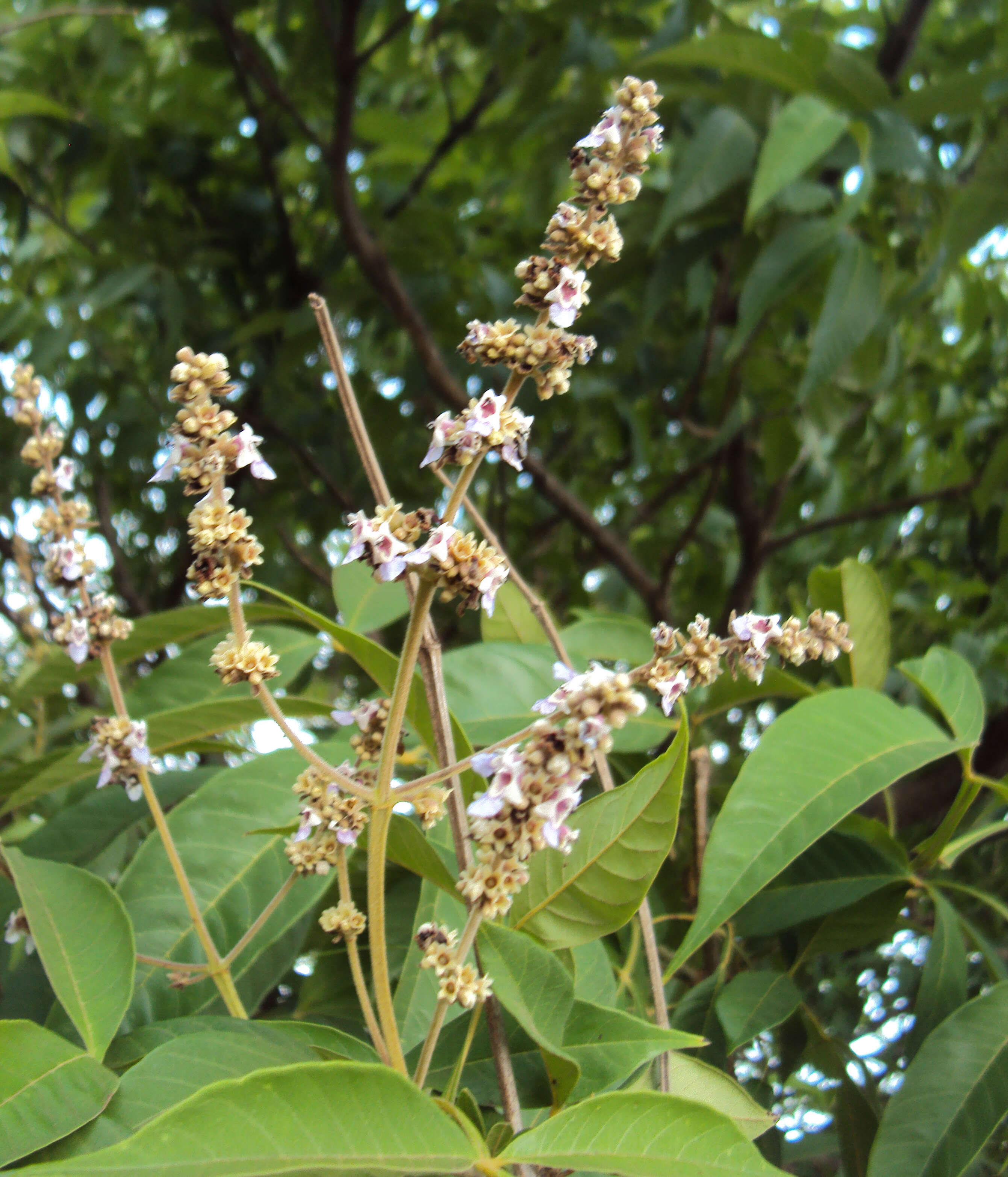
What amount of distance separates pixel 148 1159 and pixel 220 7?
1431mm

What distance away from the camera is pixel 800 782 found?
0.46m

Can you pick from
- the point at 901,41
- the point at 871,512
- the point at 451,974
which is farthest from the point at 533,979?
the point at 901,41

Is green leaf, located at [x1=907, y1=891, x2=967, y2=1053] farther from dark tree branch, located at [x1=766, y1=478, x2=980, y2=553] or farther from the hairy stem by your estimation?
dark tree branch, located at [x1=766, y1=478, x2=980, y2=553]

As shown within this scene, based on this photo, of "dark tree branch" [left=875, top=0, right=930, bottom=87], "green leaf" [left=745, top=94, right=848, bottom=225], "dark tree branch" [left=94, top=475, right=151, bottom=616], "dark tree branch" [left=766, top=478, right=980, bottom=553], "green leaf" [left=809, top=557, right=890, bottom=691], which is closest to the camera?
"green leaf" [left=809, top=557, right=890, bottom=691]

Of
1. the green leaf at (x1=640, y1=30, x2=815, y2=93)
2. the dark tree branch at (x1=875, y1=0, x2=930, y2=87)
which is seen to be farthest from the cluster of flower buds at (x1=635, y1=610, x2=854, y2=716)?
Result: the dark tree branch at (x1=875, y1=0, x2=930, y2=87)

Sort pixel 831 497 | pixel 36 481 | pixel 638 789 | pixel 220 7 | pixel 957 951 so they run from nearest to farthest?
pixel 638 789, pixel 36 481, pixel 957 951, pixel 220 7, pixel 831 497

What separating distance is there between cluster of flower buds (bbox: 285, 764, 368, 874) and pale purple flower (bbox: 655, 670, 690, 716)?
0.12 meters

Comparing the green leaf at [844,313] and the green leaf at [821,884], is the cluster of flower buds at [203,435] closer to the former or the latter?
the green leaf at [821,884]

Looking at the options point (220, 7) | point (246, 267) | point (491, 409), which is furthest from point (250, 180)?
point (491, 409)

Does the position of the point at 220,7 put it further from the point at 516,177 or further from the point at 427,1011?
the point at 427,1011

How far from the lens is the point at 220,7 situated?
4.25ft

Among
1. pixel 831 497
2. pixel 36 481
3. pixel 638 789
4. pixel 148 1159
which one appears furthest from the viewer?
pixel 831 497

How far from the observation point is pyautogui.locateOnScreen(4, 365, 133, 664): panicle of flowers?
1.48 feet

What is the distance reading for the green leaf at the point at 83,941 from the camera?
0.38 m
